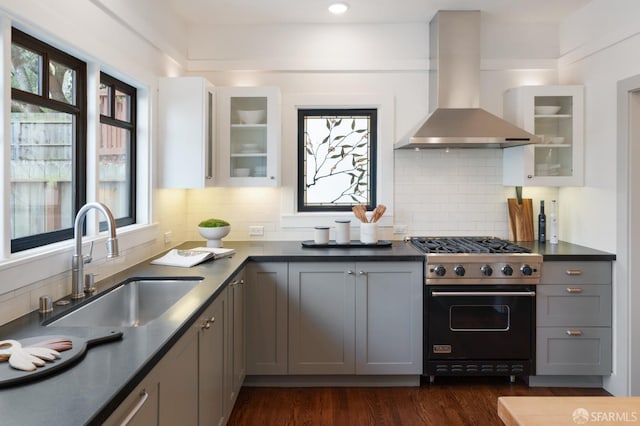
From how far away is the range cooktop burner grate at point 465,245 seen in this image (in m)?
3.42

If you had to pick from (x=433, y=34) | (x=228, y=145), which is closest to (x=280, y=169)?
(x=228, y=145)

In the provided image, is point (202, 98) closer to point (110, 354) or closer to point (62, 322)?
point (62, 322)

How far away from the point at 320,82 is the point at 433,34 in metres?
0.99

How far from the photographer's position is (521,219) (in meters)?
4.04

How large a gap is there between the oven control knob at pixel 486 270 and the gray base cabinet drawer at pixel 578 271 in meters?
0.40

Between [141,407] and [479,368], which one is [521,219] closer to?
[479,368]

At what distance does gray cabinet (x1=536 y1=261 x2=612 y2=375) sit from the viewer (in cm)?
337

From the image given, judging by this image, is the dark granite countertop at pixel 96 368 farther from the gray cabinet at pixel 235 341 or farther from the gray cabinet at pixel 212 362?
the gray cabinet at pixel 235 341

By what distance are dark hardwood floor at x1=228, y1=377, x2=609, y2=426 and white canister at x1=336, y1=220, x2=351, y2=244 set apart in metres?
1.09

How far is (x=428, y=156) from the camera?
4.12 metres

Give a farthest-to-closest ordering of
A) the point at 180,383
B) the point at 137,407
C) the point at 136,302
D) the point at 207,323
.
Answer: the point at 136,302, the point at 207,323, the point at 180,383, the point at 137,407

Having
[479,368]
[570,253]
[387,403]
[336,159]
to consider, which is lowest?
[387,403]

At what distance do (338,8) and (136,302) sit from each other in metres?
2.58

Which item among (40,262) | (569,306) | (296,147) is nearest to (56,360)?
(40,262)
